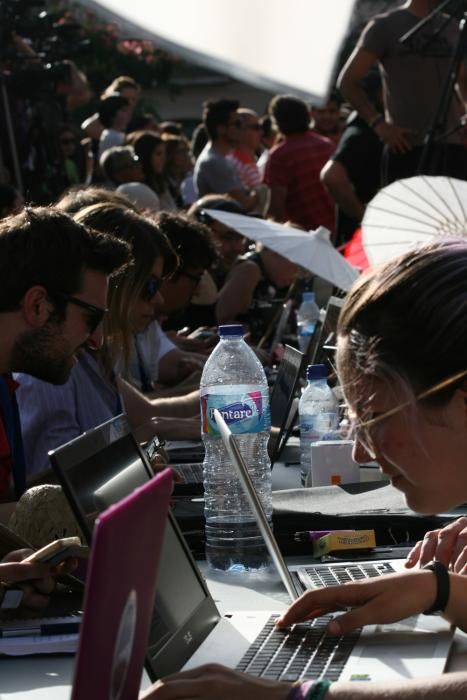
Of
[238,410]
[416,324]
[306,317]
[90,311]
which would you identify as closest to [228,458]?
[238,410]

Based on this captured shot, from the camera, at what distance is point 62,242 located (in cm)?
283

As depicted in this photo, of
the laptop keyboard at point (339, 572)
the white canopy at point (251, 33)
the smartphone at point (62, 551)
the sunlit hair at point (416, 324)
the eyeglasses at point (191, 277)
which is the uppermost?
the white canopy at point (251, 33)

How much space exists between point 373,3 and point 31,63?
8.61 ft

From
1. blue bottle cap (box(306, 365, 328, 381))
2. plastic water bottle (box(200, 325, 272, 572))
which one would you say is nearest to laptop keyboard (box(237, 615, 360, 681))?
plastic water bottle (box(200, 325, 272, 572))

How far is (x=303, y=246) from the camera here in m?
4.88

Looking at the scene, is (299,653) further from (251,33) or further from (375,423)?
(251,33)

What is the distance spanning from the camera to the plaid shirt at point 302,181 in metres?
7.97

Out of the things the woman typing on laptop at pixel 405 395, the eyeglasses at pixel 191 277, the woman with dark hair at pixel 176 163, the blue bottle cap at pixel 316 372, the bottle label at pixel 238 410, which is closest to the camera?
the woman typing on laptop at pixel 405 395

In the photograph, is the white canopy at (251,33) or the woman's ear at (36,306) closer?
the white canopy at (251,33)

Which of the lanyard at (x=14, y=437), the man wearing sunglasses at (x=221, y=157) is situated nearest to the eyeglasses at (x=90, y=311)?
the lanyard at (x=14, y=437)

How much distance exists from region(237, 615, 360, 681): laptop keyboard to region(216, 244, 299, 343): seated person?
414cm

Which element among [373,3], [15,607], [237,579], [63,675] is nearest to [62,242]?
[237,579]

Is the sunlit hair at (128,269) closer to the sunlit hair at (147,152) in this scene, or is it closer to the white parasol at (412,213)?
the white parasol at (412,213)

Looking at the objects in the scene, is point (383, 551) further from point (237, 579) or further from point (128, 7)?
point (128, 7)
